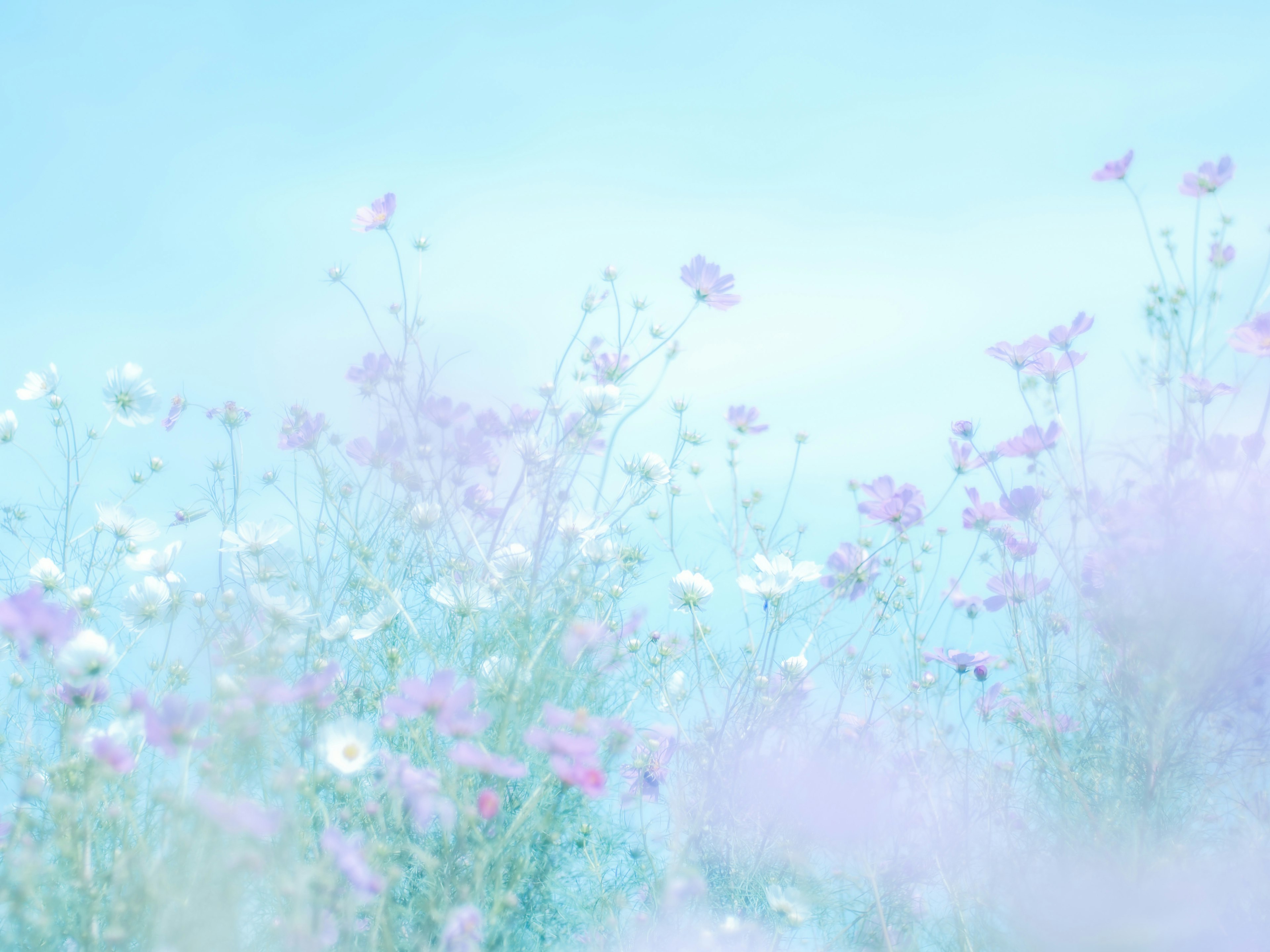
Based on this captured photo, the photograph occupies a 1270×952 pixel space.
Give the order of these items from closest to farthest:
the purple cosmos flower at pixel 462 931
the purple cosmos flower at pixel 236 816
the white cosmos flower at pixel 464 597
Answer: the purple cosmos flower at pixel 236 816, the purple cosmos flower at pixel 462 931, the white cosmos flower at pixel 464 597

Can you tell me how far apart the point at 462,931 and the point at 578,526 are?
774 mm

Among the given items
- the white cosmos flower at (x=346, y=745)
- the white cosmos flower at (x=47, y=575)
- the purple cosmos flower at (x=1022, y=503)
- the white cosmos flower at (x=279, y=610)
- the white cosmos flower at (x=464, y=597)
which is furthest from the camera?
the purple cosmos flower at (x=1022, y=503)

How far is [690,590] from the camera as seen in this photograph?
158cm

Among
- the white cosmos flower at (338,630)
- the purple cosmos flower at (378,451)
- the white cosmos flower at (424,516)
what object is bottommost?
the white cosmos flower at (338,630)

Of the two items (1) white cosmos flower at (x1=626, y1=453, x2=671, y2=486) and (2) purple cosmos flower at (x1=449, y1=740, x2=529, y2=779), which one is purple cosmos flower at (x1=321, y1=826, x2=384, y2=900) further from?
(1) white cosmos flower at (x1=626, y1=453, x2=671, y2=486)

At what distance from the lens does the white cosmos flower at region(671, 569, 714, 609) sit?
5.16 feet

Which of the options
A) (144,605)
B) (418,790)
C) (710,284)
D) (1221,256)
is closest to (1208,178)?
(1221,256)

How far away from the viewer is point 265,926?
102 cm

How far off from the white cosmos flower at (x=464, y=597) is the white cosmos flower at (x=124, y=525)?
0.78 m

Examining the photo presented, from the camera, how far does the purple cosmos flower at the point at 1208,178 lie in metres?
1.54

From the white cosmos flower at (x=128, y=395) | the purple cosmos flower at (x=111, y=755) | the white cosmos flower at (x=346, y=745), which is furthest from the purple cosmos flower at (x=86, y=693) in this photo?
the white cosmos flower at (x=128, y=395)

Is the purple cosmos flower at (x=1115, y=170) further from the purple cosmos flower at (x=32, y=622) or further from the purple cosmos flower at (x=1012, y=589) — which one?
the purple cosmos flower at (x=32, y=622)

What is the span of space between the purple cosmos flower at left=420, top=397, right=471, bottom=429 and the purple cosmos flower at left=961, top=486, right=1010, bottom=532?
4.05 feet

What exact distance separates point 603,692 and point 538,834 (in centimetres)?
30
